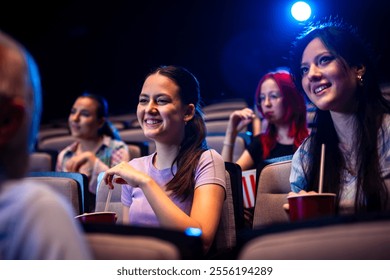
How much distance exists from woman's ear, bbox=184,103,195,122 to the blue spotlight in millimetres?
1900

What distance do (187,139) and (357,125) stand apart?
60 cm

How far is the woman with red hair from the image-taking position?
2959mm

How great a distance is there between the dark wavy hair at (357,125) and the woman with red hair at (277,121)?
1.11m

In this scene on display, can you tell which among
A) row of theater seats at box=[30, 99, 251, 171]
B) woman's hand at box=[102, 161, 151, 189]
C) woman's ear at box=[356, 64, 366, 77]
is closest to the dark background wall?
row of theater seats at box=[30, 99, 251, 171]

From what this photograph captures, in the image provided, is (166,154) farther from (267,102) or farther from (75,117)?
(75,117)

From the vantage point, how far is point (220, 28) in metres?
5.93

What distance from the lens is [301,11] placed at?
3656 millimetres


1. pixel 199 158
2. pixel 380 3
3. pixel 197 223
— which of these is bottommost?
pixel 197 223

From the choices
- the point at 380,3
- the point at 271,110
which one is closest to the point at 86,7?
the point at 380,3

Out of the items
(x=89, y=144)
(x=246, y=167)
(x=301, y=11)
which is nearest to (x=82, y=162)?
(x=89, y=144)

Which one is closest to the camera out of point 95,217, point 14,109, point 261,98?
point 14,109

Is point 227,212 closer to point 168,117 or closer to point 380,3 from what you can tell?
point 168,117

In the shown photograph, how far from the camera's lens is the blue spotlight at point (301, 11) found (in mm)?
3628
